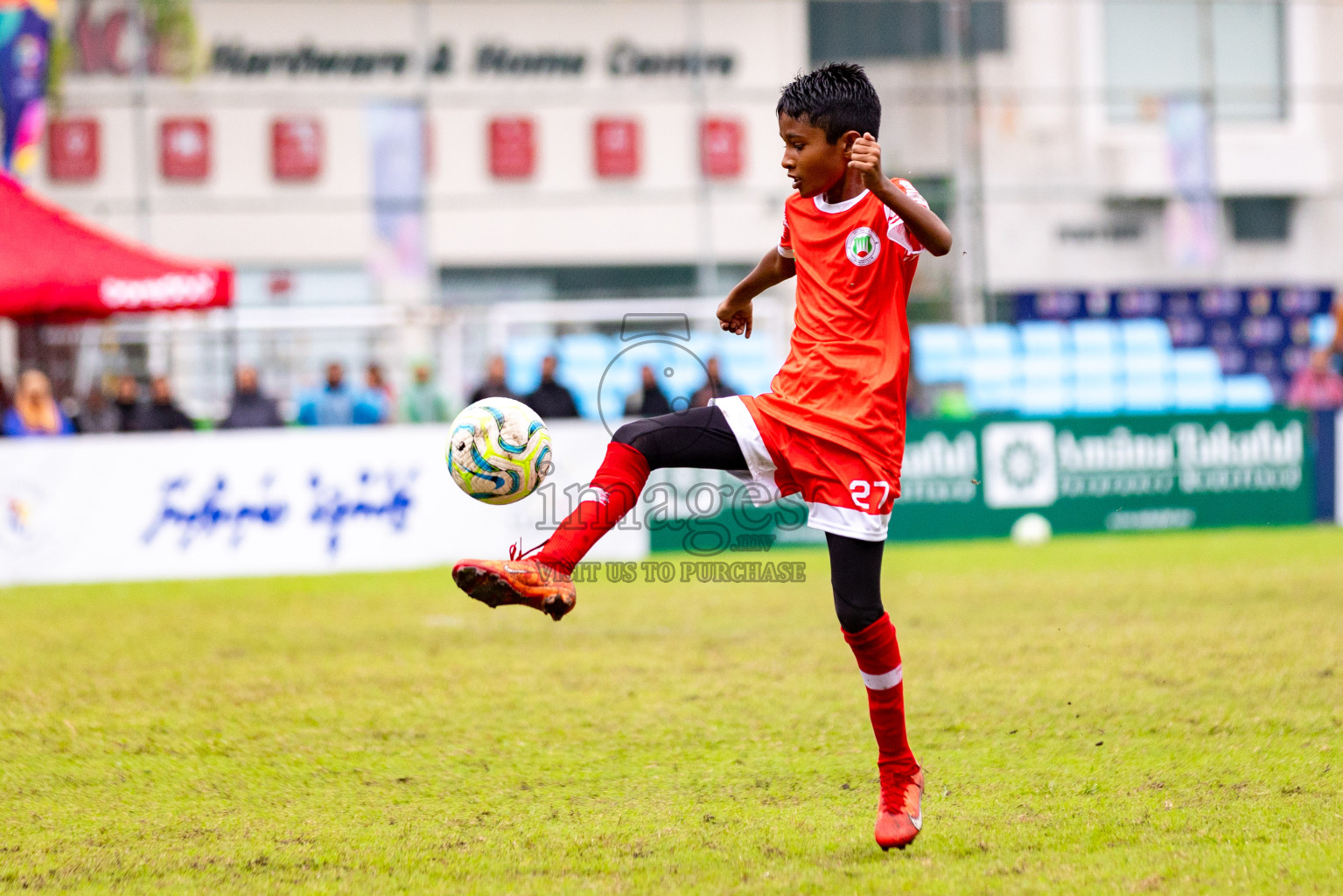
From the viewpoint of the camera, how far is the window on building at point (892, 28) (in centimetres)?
2419

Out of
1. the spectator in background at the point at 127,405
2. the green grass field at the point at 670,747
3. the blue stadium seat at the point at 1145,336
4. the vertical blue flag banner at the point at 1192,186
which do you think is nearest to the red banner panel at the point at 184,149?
the spectator in background at the point at 127,405

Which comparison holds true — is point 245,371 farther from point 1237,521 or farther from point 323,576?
point 1237,521

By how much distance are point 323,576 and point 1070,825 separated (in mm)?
10018

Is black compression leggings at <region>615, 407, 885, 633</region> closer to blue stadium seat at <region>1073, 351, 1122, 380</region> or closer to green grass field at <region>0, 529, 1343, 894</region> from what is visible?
green grass field at <region>0, 529, 1343, 894</region>

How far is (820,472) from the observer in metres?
4.40

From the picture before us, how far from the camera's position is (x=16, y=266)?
1328 cm

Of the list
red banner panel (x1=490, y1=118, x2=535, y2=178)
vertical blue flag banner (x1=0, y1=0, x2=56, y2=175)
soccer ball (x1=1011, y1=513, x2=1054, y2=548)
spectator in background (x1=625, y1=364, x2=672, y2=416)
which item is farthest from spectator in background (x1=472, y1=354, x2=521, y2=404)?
red banner panel (x1=490, y1=118, x2=535, y2=178)

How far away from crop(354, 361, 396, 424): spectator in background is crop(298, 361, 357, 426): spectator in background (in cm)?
9

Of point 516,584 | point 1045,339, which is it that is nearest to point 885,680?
point 516,584

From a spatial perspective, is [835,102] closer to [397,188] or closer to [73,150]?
[397,188]

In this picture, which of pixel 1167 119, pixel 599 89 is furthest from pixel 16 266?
pixel 1167 119

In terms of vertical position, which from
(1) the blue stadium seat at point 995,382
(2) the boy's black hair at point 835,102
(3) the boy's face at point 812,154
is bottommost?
(1) the blue stadium seat at point 995,382

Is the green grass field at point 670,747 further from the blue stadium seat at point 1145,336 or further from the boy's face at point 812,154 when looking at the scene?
the blue stadium seat at point 1145,336

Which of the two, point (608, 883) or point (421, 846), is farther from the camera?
point (421, 846)
